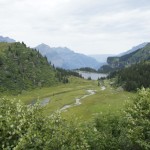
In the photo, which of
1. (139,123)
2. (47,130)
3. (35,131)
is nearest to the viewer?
(35,131)

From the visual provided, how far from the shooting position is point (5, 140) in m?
37.7

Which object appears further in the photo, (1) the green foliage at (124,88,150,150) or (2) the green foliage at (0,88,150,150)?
(1) the green foliage at (124,88,150,150)

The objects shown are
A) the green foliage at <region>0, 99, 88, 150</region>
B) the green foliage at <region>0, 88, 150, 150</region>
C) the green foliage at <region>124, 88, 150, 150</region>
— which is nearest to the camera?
the green foliage at <region>0, 99, 88, 150</region>

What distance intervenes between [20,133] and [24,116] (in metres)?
2.43

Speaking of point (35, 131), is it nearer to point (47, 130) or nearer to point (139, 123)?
point (47, 130)

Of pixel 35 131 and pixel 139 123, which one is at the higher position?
pixel 35 131

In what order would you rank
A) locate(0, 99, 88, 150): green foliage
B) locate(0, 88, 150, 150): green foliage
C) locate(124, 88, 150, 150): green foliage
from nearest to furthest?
1. locate(0, 99, 88, 150): green foliage
2. locate(0, 88, 150, 150): green foliage
3. locate(124, 88, 150, 150): green foliage

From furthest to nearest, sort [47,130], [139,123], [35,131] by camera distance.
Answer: [139,123]
[47,130]
[35,131]

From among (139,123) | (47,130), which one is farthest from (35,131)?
(139,123)

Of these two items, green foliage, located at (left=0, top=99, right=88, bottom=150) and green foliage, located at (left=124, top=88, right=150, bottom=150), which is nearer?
green foliage, located at (left=0, top=99, right=88, bottom=150)

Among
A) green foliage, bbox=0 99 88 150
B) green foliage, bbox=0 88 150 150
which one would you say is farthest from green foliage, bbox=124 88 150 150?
green foliage, bbox=0 99 88 150

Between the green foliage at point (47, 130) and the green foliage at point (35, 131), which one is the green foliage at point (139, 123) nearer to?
the green foliage at point (47, 130)

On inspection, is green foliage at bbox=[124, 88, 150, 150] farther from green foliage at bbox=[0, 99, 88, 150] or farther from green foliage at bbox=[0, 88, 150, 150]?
green foliage at bbox=[0, 99, 88, 150]

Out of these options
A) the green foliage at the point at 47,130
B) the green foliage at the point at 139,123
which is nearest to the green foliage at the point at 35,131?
the green foliage at the point at 47,130
